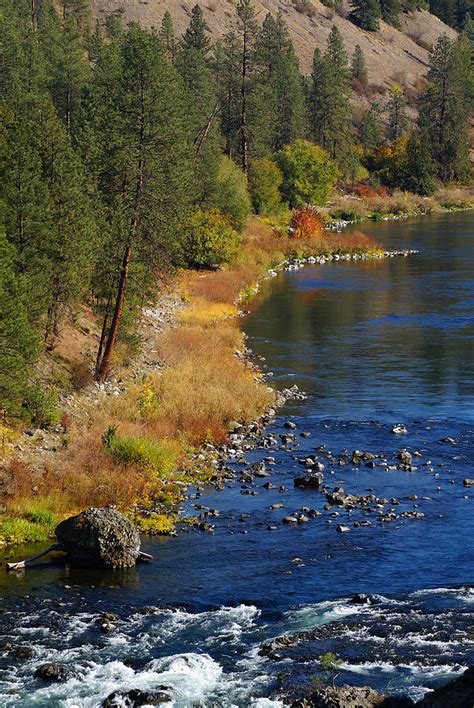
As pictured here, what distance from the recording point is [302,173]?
342 feet

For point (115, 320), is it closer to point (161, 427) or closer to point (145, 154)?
point (161, 427)

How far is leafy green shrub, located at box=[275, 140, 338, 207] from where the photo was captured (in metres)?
104

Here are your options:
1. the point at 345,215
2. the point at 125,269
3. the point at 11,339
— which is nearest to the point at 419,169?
the point at 345,215

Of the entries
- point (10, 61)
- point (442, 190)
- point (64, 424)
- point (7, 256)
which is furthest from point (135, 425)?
point (442, 190)

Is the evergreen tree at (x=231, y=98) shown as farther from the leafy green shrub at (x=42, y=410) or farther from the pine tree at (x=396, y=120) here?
the leafy green shrub at (x=42, y=410)

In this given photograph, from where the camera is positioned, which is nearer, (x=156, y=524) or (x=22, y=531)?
(x=22, y=531)

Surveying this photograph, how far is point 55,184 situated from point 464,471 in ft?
62.6

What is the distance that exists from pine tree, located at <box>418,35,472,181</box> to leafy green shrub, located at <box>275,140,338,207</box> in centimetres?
4313

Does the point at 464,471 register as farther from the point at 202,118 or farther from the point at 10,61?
the point at 202,118

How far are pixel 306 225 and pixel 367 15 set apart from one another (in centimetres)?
11671

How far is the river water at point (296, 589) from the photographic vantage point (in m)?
18.8

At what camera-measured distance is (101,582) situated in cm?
2345

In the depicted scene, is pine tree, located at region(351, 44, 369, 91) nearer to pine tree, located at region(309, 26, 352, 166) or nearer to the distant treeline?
the distant treeline

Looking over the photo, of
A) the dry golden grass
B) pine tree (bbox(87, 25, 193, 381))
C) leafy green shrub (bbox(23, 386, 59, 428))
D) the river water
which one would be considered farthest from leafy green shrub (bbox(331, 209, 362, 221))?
leafy green shrub (bbox(23, 386, 59, 428))
